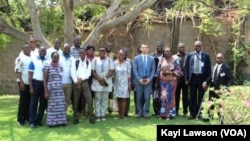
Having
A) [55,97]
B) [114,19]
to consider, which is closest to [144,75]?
[114,19]

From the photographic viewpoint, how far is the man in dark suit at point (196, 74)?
919 cm

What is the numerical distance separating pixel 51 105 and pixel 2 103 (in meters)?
5.18

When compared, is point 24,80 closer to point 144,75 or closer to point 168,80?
point 144,75

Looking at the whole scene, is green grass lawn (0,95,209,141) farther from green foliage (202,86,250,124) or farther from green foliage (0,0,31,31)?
green foliage (0,0,31,31)

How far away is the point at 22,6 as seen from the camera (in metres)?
14.6

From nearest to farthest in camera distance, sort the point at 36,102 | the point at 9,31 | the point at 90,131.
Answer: the point at 90,131
the point at 36,102
the point at 9,31

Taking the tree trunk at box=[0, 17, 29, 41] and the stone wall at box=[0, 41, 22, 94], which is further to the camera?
the stone wall at box=[0, 41, 22, 94]

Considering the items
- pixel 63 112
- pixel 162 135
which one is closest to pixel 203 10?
pixel 63 112

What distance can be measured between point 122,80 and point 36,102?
2.00 meters

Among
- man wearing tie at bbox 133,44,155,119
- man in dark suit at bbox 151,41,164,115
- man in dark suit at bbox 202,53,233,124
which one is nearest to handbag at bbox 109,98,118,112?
man wearing tie at bbox 133,44,155,119

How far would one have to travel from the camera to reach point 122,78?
937cm

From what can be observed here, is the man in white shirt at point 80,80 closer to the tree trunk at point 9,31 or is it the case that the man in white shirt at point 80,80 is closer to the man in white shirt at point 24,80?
the man in white shirt at point 24,80

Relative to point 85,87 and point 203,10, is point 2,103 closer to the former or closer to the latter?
point 85,87

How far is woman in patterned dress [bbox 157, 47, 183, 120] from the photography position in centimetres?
930
